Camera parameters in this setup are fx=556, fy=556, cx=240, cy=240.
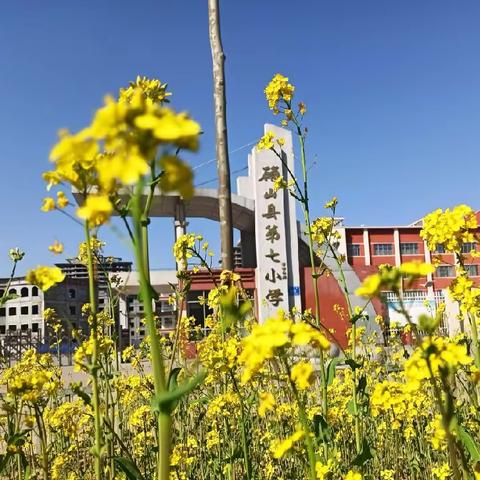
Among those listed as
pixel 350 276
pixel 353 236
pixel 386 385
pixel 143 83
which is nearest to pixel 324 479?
pixel 386 385

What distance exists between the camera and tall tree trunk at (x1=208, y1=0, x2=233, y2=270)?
30.4ft

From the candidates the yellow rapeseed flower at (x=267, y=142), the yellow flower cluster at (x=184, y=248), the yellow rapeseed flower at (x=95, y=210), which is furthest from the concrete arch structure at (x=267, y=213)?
the yellow rapeseed flower at (x=95, y=210)

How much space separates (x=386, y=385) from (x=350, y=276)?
1601 cm

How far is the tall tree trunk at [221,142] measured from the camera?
30.4 feet

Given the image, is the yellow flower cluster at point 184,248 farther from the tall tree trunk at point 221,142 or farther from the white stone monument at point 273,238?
the white stone monument at point 273,238

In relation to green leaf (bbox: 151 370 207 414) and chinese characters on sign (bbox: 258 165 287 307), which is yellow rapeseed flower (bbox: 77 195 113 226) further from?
chinese characters on sign (bbox: 258 165 287 307)

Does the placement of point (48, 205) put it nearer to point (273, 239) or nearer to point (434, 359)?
point (434, 359)

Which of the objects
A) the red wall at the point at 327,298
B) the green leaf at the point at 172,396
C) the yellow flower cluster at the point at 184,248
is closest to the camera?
the green leaf at the point at 172,396

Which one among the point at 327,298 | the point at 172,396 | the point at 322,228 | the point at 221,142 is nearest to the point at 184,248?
the point at 322,228

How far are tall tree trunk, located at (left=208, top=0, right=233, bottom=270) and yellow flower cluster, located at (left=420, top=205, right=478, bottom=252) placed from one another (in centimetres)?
696

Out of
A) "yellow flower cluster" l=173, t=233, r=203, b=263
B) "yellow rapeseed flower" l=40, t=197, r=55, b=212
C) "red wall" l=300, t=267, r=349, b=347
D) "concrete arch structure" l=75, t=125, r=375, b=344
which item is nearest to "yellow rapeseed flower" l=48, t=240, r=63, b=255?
"yellow rapeseed flower" l=40, t=197, r=55, b=212

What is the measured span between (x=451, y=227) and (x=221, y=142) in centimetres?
785

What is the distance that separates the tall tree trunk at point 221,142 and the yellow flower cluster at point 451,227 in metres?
A: 6.96

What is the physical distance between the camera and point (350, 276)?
17844 millimetres
